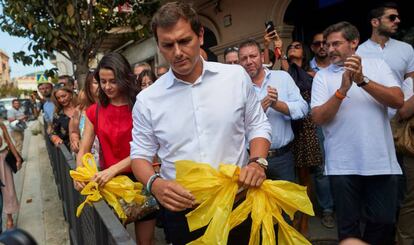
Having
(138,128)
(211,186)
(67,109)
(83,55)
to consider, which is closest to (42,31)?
(83,55)

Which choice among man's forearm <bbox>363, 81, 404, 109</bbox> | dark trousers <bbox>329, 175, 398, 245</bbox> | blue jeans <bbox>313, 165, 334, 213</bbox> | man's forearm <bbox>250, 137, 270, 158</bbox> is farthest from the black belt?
man's forearm <bbox>250, 137, 270, 158</bbox>

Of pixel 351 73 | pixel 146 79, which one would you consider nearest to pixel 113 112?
pixel 146 79

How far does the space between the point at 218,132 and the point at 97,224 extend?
2.75 ft

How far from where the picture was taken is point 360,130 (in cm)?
290

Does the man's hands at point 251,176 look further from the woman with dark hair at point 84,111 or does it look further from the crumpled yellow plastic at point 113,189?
the woman with dark hair at point 84,111

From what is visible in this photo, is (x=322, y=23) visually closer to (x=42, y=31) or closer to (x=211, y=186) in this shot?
(x=42, y=31)

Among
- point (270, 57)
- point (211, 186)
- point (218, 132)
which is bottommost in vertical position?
point (211, 186)

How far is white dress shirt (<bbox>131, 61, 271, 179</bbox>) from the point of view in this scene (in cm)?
203

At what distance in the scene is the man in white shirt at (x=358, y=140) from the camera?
286 centimetres

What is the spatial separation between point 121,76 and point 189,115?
1.09 metres

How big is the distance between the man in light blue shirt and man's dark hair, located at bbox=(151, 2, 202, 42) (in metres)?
1.41

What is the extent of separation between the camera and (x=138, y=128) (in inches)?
85.5

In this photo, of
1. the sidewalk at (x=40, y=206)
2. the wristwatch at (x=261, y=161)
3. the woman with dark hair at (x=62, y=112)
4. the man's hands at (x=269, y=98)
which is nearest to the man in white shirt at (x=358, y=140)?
the man's hands at (x=269, y=98)

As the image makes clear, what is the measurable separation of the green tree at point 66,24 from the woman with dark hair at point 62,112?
1.55 meters
